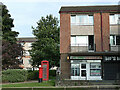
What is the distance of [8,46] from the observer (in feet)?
101

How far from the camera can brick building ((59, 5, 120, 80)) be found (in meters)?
24.8

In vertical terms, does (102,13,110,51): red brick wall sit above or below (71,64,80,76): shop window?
above

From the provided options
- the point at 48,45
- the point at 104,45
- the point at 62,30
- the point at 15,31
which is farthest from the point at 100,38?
the point at 15,31

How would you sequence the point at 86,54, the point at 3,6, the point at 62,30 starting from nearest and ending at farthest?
the point at 86,54 → the point at 62,30 → the point at 3,6

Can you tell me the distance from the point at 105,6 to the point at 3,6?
733 inches

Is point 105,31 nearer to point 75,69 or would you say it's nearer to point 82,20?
point 82,20

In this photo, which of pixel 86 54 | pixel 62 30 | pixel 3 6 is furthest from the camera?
pixel 3 6

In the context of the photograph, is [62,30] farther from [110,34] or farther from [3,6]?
[3,6]

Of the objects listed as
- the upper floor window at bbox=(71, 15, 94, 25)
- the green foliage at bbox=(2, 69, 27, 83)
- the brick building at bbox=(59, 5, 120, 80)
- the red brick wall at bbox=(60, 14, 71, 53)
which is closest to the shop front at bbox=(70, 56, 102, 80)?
the brick building at bbox=(59, 5, 120, 80)

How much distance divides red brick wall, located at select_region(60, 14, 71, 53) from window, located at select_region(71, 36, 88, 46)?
2.20 feet

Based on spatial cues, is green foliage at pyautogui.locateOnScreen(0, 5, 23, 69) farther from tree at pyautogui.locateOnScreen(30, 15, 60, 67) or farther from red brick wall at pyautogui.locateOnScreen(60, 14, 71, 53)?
red brick wall at pyautogui.locateOnScreen(60, 14, 71, 53)

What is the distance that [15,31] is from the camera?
3675 cm

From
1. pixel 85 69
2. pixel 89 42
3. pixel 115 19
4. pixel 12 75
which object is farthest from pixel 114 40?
pixel 12 75

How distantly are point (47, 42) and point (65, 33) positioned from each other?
337 inches
